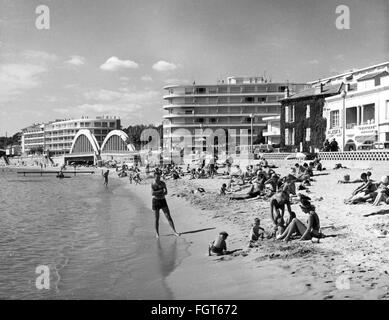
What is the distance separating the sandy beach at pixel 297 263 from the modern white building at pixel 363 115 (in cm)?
2034

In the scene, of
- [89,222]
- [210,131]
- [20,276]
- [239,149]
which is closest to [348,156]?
[89,222]

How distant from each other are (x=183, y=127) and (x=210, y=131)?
5.94 m

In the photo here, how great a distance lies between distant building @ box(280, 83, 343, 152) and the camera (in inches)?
1772

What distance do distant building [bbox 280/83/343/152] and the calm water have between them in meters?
28.8

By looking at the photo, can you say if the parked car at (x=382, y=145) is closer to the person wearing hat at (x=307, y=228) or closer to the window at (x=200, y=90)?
the person wearing hat at (x=307, y=228)

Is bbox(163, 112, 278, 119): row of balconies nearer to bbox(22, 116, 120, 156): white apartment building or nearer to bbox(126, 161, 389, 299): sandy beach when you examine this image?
bbox(22, 116, 120, 156): white apartment building

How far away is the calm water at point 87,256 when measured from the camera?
8.77m

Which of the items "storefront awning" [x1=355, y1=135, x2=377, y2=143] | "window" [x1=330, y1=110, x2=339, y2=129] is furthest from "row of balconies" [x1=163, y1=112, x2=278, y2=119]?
"storefront awning" [x1=355, y1=135, x2=377, y2=143]

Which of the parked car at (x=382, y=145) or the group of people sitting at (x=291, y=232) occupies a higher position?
the parked car at (x=382, y=145)

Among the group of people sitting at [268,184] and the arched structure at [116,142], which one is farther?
the arched structure at [116,142]

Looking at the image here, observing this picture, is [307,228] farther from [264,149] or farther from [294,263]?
[264,149]

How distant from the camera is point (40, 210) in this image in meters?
23.3

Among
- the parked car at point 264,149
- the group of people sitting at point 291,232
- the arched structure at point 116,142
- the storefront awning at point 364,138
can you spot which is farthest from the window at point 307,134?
the arched structure at point 116,142

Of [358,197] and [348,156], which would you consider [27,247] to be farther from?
[348,156]
